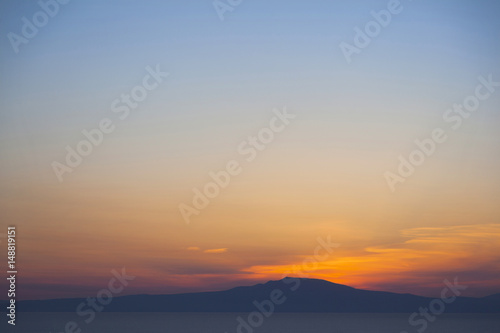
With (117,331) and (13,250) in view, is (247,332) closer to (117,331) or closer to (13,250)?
(117,331)

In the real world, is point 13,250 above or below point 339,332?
below

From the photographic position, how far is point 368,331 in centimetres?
10844

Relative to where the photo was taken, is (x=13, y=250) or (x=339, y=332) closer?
(x=13, y=250)

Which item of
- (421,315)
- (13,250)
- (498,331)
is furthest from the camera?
(421,315)

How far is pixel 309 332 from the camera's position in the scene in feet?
350

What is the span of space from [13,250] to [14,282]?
115 centimetres

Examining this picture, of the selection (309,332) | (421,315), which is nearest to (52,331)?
(309,332)

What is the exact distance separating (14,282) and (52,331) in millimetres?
79812

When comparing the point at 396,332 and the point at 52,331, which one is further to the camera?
the point at 396,332

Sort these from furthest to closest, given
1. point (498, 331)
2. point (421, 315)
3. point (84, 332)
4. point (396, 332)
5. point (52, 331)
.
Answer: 1. point (421, 315)
2. point (498, 331)
3. point (396, 332)
4. point (84, 332)
5. point (52, 331)

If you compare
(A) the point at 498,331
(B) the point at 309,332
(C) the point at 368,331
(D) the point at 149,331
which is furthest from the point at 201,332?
(A) the point at 498,331

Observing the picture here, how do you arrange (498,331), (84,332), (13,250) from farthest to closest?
(498,331)
(84,332)
(13,250)

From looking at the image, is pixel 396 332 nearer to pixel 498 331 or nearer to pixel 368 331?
pixel 368 331

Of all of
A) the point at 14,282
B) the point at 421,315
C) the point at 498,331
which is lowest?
the point at 14,282
